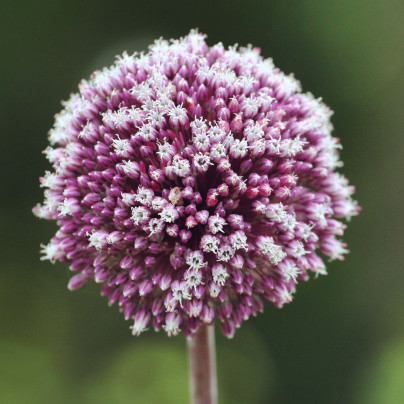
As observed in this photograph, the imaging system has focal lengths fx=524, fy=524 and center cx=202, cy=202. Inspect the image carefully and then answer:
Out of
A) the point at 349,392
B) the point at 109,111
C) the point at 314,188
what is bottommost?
the point at 349,392

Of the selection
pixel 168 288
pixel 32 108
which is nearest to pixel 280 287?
pixel 168 288

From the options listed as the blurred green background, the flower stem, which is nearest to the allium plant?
the flower stem

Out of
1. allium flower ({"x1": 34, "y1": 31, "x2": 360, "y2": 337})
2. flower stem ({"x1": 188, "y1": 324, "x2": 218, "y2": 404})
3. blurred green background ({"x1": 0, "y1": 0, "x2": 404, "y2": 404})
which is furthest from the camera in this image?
blurred green background ({"x1": 0, "y1": 0, "x2": 404, "y2": 404})

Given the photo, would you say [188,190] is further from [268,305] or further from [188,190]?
[268,305]

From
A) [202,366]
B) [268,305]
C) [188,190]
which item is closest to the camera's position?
[188,190]

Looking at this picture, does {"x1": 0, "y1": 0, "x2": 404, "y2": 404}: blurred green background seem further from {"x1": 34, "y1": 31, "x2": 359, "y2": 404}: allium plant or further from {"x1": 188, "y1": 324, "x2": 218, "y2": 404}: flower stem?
{"x1": 34, "y1": 31, "x2": 359, "y2": 404}: allium plant

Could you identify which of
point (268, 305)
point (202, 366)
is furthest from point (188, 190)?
point (268, 305)

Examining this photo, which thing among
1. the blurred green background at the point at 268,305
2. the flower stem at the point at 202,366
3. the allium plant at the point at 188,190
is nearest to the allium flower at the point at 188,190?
the allium plant at the point at 188,190

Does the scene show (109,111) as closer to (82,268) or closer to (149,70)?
(149,70)
